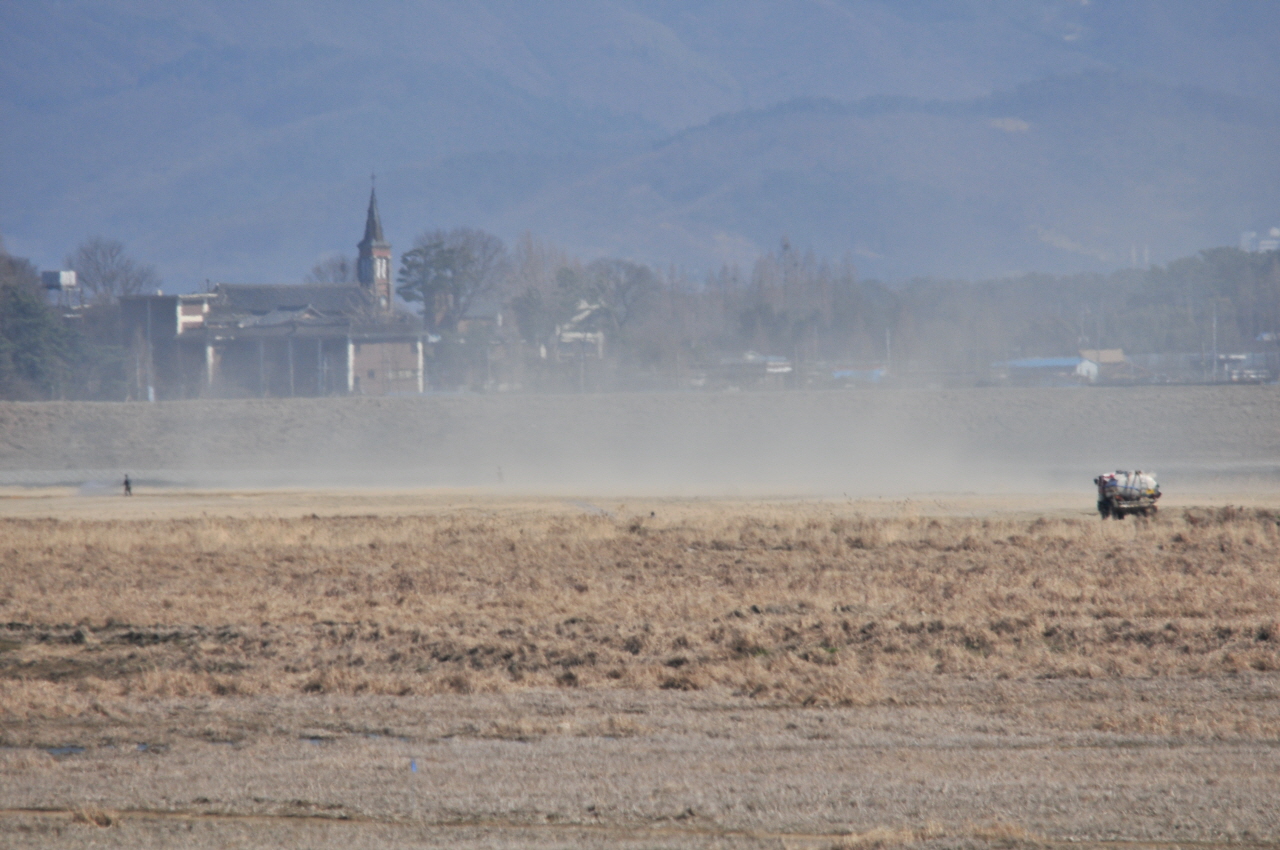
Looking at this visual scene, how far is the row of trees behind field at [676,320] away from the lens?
357 feet

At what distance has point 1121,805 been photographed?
10008 millimetres

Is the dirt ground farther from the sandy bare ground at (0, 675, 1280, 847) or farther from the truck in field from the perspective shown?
the truck in field

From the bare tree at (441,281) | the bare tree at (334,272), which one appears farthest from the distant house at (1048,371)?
the bare tree at (334,272)

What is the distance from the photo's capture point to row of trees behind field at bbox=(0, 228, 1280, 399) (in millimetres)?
108688

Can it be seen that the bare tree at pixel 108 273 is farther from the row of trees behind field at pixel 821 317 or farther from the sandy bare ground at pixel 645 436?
the sandy bare ground at pixel 645 436

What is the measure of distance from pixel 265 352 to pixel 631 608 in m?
96.5

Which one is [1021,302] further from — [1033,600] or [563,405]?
[1033,600]

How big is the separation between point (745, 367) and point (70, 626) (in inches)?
3860

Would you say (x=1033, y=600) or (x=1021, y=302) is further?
(x=1021, y=302)

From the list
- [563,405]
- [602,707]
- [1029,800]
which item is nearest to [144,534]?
[602,707]

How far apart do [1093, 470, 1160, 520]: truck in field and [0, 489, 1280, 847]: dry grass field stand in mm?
6226

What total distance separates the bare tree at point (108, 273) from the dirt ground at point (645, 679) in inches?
5278

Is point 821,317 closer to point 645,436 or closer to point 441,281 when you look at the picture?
point 441,281

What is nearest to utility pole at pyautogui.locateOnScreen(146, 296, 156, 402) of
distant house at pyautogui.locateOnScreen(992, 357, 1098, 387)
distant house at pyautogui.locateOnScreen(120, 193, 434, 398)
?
distant house at pyautogui.locateOnScreen(120, 193, 434, 398)
